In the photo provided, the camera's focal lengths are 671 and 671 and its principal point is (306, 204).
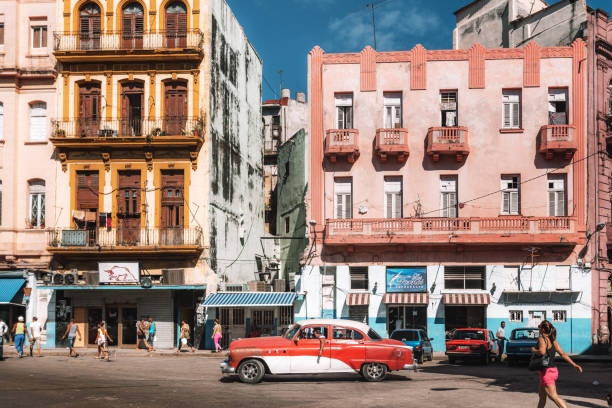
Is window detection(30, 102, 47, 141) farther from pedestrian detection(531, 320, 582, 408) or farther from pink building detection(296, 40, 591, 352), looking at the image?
pedestrian detection(531, 320, 582, 408)

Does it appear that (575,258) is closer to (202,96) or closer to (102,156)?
(202,96)

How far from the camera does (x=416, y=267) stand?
3291 cm

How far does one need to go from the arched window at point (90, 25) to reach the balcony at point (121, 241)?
32.6 feet

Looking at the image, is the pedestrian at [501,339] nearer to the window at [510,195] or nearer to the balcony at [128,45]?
the window at [510,195]

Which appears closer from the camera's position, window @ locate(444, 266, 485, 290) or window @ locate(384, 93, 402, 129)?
window @ locate(444, 266, 485, 290)

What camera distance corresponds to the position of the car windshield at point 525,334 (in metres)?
26.5

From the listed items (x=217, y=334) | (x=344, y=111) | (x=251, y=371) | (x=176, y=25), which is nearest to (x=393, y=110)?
(x=344, y=111)

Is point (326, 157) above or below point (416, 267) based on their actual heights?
above

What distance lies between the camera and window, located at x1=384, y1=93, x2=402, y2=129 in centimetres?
3419

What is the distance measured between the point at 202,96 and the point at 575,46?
746 inches

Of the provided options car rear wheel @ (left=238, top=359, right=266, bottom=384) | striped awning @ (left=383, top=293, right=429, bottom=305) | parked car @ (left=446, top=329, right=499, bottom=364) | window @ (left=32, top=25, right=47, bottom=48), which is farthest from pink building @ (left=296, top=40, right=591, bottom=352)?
window @ (left=32, top=25, right=47, bottom=48)

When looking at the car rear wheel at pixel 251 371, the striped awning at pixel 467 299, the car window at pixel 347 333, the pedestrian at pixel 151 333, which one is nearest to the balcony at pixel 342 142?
the striped awning at pixel 467 299

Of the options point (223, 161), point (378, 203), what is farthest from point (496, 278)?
point (223, 161)

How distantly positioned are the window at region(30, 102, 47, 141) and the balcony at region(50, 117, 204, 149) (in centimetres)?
115
